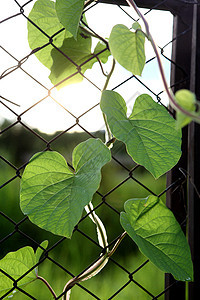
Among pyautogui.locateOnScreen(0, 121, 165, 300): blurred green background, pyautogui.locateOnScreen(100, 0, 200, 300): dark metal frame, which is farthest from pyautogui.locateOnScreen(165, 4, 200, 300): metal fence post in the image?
pyautogui.locateOnScreen(0, 121, 165, 300): blurred green background

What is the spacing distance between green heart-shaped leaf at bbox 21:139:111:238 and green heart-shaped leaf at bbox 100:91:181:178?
0.17 feet

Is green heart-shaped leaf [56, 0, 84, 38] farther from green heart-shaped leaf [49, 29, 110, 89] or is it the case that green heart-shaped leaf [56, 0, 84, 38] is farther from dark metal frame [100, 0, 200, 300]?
dark metal frame [100, 0, 200, 300]

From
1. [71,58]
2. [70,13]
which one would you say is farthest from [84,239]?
[70,13]

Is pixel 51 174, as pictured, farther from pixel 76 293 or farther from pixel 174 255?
pixel 76 293

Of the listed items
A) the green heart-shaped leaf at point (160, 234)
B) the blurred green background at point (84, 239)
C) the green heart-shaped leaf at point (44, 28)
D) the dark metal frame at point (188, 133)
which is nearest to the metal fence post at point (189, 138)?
the dark metal frame at point (188, 133)

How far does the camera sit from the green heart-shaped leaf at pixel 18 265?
71cm

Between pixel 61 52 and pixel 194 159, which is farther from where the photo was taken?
pixel 194 159

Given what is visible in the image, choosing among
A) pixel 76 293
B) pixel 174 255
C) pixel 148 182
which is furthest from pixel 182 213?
pixel 148 182

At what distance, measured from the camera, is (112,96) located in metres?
0.64

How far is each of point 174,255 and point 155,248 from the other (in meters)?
0.04

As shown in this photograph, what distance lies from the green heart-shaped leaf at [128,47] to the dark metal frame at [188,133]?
20cm

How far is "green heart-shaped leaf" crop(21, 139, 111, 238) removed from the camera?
59 centimetres

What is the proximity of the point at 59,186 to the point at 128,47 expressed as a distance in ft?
0.82

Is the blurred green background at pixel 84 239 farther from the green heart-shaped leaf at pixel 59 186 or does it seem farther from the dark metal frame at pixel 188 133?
the green heart-shaped leaf at pixel 59 186
